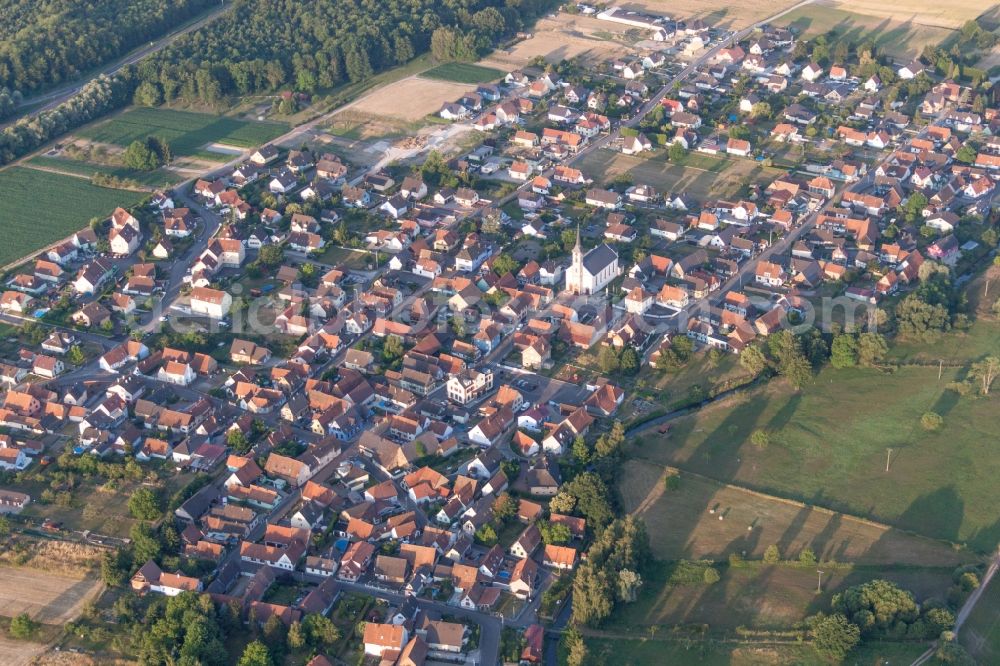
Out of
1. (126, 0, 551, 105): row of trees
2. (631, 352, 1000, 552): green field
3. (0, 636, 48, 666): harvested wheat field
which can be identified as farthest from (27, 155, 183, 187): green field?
(631, 352, 1000, 552): green field

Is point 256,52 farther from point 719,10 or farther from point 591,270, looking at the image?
point 591,270

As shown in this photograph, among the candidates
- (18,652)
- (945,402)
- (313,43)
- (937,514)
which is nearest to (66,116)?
(313,43)

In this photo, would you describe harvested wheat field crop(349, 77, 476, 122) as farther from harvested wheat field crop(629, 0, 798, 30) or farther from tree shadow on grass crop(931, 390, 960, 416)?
tree shadow on grass crop(931, 390, 960, 416)

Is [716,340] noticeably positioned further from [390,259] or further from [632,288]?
[390,259]

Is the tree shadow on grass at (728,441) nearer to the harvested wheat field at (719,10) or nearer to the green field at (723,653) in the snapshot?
the green field at (723,653)

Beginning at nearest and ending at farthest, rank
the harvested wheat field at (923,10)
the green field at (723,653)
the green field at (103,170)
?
the green field at (723,653) < the green field at (103,170) < the harvested wheat field at (923,10)

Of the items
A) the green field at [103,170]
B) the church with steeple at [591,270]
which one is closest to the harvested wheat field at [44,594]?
the church with steeple at [591,270]
